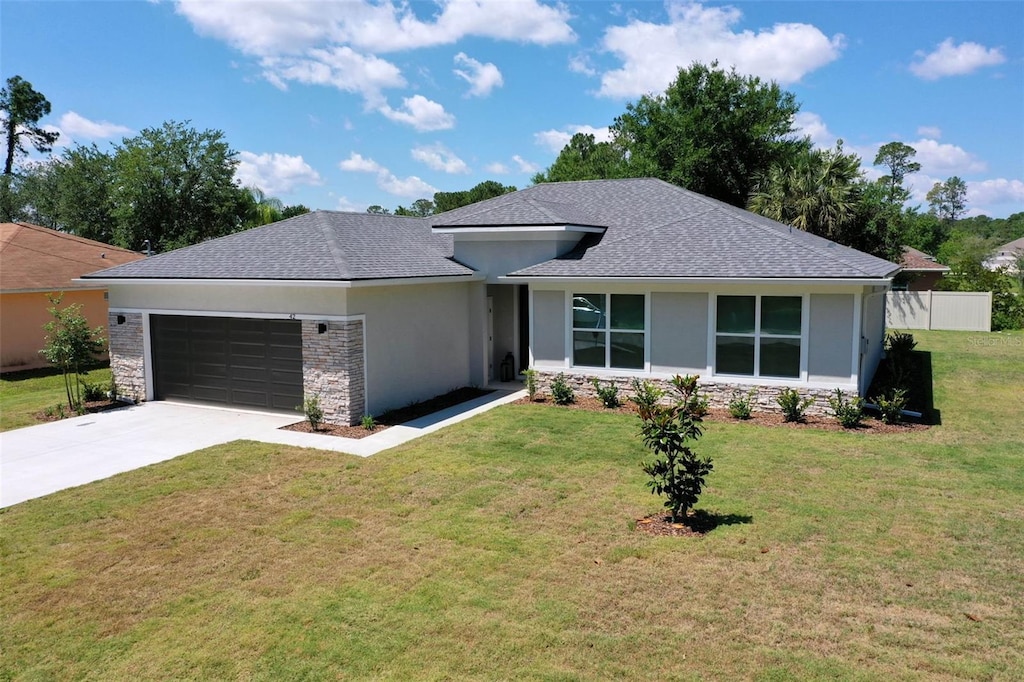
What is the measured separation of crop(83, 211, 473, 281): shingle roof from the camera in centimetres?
1312

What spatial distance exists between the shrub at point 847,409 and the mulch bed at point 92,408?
15.2 m

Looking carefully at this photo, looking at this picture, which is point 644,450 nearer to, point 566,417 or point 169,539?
point 566,417

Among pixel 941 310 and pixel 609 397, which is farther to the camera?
pixel 941 310

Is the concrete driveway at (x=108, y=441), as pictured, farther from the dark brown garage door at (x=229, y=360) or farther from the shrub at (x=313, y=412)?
the shrub at (x=313, y=412)

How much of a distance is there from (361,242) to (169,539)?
898 centimetres

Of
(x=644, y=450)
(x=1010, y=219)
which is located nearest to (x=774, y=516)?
(x=644, y=450)

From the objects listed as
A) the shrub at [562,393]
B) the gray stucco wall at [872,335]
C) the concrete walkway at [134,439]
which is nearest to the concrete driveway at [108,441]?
the concrete walkway at [134,439]

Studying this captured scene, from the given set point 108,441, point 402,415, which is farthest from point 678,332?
point 108,441

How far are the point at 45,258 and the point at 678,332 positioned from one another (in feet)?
68.5

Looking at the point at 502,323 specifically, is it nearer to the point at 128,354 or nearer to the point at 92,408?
the point at 128,354

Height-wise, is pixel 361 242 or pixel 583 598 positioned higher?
pixel 361 242

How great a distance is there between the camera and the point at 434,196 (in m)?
78.1

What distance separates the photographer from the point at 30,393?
1722 centimetres

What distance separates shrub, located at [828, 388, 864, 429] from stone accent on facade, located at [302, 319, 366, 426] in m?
9.08
